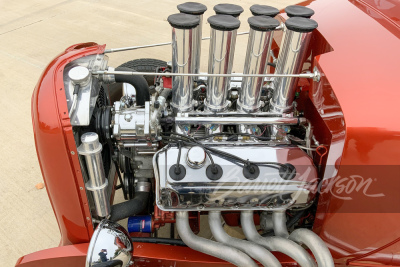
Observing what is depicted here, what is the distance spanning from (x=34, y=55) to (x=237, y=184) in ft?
11.5

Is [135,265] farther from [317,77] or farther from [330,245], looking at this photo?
[317,77]

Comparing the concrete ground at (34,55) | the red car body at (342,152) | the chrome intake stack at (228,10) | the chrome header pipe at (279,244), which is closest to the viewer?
the red car body at (342,152)

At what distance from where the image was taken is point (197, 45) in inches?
66.4

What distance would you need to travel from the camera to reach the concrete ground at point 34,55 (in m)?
2.38

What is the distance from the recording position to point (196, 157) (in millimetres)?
1539

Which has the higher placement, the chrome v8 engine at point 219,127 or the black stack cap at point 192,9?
the black stack cap at point 192,9

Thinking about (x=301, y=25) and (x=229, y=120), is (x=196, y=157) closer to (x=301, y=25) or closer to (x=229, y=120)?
(x=229, y=120)

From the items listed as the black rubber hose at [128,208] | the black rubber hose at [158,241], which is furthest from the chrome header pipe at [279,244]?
the black rubber hose at [128,208]

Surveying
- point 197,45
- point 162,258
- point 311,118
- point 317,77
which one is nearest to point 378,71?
point 317,77

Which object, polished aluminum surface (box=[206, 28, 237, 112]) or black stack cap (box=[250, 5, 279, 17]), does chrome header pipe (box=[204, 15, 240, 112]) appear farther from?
black stack cap (box=[250, 5, 279, 17])

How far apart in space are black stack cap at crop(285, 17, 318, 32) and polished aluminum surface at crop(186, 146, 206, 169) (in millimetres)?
667

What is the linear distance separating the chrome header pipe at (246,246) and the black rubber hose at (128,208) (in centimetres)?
37

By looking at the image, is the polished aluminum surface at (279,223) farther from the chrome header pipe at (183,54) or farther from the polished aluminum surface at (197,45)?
the polished aluminum surface at (197,45)

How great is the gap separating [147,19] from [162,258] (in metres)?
4.00
